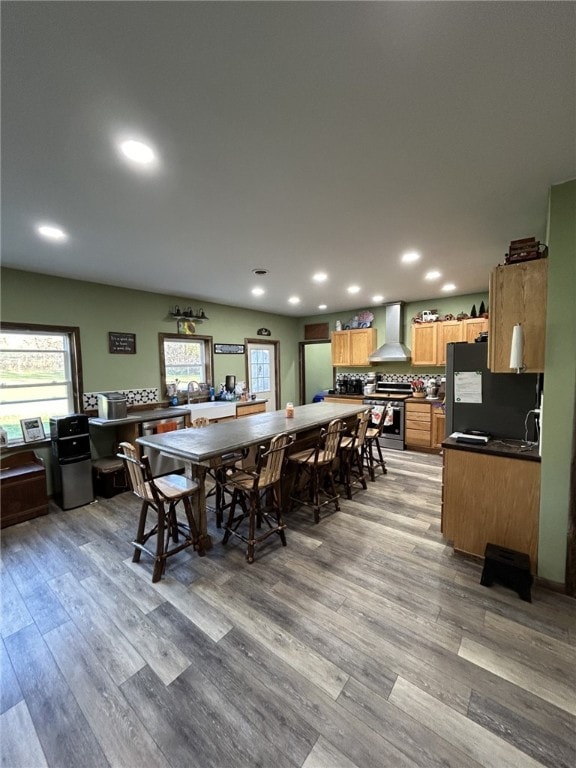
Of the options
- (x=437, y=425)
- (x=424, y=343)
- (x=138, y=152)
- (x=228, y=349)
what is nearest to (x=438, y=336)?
(x=424, y=343)

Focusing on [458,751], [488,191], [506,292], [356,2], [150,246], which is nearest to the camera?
[356,2]

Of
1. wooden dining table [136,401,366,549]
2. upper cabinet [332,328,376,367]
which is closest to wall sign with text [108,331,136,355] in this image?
wooden dining table [136,401,366,549]

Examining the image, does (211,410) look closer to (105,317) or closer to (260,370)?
(105,317)

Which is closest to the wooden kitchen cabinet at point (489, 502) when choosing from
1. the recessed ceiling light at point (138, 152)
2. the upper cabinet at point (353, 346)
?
the recessed ceiling light at point (138, 152)

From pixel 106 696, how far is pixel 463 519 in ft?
8.15

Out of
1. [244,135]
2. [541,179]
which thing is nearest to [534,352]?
[541,179]

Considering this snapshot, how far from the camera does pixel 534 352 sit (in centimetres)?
208

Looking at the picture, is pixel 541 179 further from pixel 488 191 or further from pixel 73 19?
pixel 73 19

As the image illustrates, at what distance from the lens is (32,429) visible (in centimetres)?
353

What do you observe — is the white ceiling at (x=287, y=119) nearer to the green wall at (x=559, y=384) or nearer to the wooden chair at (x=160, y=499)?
the green wall at (x=559, y=384)

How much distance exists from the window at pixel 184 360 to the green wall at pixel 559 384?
185 inches

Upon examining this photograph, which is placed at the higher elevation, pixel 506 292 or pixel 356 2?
pixel 356 2

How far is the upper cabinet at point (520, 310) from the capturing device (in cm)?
205

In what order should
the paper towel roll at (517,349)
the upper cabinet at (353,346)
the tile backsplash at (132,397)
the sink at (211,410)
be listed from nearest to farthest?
the paper towel roll at (517,349) → the tile backsplash at (132,397) → the sink at (211,410) → the upper cabinet at (353,346)
